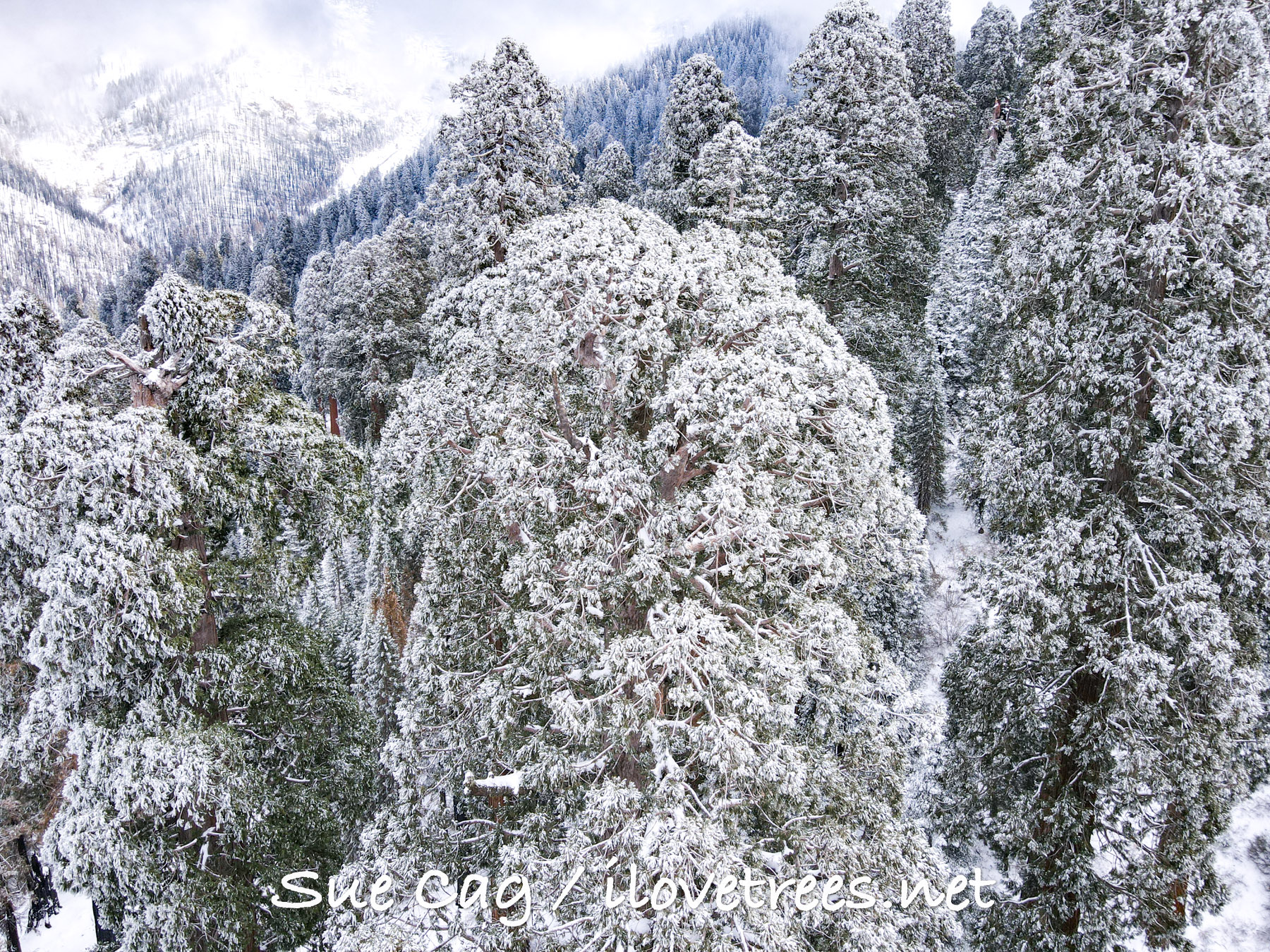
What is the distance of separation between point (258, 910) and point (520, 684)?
454 centimetres

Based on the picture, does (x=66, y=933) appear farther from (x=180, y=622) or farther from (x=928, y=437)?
(x=928, y=437)

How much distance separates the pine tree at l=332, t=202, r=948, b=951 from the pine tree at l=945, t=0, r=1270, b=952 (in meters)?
1.94

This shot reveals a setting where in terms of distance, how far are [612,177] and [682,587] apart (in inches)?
1372

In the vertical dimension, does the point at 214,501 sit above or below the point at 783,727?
above

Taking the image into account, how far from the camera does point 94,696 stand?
25.5 feet

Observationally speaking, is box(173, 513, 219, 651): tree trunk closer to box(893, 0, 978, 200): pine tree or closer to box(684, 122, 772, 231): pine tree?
box(684, 122, 772, 231): pine tree

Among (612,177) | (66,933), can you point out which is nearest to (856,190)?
(612,177)

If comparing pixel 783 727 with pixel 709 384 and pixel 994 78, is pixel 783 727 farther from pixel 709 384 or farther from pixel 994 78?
pixel 994 78

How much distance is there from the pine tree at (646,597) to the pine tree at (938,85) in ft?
95.9

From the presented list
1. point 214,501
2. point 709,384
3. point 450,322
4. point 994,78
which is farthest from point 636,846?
point 994,78

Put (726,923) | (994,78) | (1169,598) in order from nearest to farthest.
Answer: (726,923)
(1169,598)
(994,78)

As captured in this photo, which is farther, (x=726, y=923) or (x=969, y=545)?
(x=969, y=545)

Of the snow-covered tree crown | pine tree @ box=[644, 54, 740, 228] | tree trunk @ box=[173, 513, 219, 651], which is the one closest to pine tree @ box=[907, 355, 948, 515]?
pine tree @ box=[644, 54, 740, 228]

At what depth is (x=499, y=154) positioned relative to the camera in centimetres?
1477
